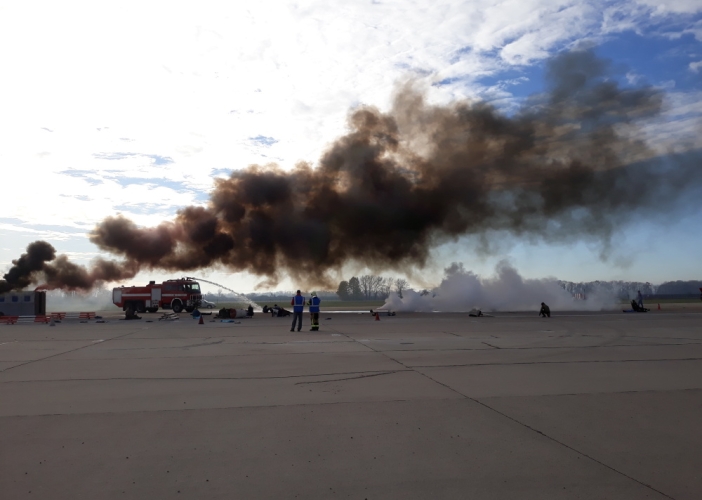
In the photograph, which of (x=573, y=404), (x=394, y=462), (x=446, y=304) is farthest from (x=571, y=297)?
(x=394, y=462)

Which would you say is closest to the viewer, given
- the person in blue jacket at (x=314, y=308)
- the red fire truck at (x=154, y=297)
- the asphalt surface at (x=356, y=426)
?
the asphalt surface at (x=356, y=426)

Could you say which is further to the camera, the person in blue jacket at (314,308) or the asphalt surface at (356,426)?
the person in blue jacket at (314,308)

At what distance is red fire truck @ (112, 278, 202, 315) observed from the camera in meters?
42.4

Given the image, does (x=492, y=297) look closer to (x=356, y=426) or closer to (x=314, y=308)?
(x=314, y=308)

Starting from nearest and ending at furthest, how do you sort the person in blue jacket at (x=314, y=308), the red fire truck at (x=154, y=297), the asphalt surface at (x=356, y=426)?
the asphalt surface at (x=356, y=426)
the person in blue jacket at (x=314, y=308)
the red fire truck at (x=154, y=297)

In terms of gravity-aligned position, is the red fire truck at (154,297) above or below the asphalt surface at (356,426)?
above

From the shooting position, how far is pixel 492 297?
46.1m

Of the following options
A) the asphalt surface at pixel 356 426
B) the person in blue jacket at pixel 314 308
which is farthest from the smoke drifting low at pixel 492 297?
the asphalt surface at pixel 356 426

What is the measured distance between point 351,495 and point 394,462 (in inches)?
35.5

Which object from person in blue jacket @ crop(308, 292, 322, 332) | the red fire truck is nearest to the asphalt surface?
person in blue jacket @ crop(308, 292, 322, 332)

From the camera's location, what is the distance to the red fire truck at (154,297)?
139 ft

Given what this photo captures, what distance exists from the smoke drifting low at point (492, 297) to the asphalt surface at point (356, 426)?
30.9 m

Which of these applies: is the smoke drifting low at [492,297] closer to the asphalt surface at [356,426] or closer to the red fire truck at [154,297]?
the red fire truck at [154,297]

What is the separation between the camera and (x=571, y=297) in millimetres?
47969
